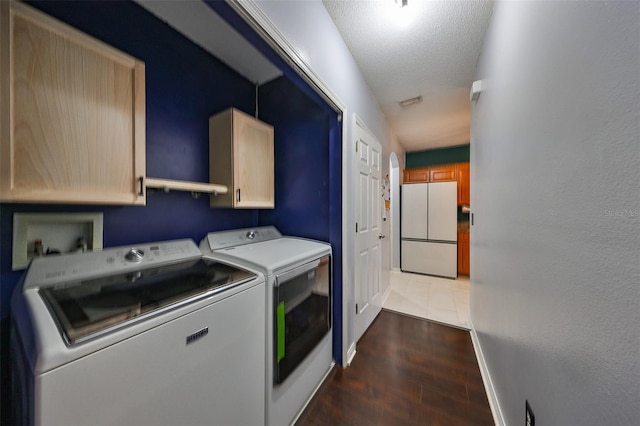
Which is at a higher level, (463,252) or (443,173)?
(443,173)

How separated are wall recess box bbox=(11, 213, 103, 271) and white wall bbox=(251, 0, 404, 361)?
1.34 meters

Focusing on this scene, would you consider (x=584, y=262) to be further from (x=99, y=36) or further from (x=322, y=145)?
(x=99, y=36)

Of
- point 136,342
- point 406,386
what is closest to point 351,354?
point 406,386

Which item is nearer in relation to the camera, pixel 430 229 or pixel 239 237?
pixel 239 237

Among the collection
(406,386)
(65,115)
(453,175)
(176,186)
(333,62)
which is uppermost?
(333,62)

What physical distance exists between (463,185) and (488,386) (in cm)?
339

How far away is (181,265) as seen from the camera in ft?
3.85

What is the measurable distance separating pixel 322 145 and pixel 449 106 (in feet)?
7.19

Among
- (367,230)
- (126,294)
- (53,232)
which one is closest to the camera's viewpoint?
(126,294)

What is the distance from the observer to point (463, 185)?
390 cm

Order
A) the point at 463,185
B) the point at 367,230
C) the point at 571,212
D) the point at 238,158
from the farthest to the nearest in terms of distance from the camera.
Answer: the point at 463,185 → the point at 367,230 → the point at 238,158 → the point at 571,212

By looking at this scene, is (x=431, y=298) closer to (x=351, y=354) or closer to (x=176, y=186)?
(x=351, y=354)

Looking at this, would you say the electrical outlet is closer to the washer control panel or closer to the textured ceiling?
the washer control panel

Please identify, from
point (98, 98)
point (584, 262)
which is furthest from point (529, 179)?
point (98, 98)
